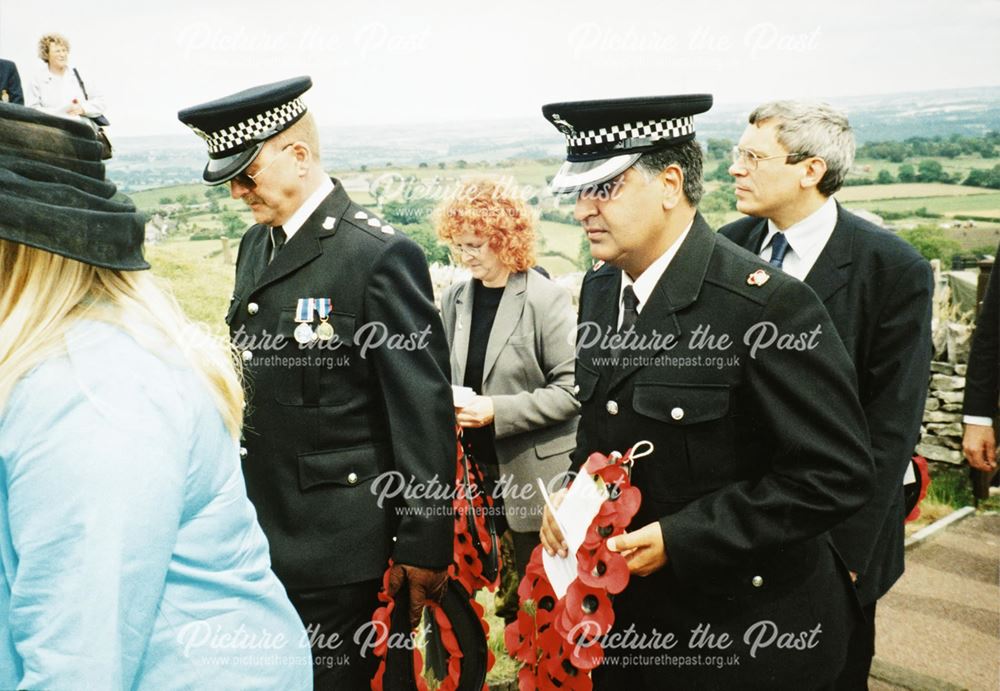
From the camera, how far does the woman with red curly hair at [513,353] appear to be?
12.6ft

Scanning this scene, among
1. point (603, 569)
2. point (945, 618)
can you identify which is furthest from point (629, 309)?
point (945, 618)

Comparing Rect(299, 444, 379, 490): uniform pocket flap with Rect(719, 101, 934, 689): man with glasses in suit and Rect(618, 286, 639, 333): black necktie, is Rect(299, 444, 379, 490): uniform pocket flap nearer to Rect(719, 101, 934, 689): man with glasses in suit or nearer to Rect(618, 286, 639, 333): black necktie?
Rect(618, 286, 639, 333): black necktie

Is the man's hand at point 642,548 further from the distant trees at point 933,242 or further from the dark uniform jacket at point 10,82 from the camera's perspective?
the distant trees at point 933,242

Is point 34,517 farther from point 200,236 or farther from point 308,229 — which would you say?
point 200,236

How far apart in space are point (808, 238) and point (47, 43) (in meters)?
7.04

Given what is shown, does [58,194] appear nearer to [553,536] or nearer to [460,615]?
[553,536]

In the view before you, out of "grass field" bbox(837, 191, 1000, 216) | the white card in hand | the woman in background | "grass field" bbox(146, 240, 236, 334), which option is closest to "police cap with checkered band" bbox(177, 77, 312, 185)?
the white card in hand

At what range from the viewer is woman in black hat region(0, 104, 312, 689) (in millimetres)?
1138

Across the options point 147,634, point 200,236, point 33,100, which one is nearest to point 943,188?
point 200,236

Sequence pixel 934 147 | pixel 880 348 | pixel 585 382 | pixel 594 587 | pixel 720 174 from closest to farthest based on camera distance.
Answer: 1. pixel 594 587
2. pixel 585 382
3. pixel 880 348
4. pixel 720 174
5. pixel 934 147

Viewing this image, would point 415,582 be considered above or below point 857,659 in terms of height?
above

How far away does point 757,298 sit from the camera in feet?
6.57

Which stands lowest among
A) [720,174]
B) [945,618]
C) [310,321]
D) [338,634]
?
[945,618]

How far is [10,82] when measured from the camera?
7.60 metres
